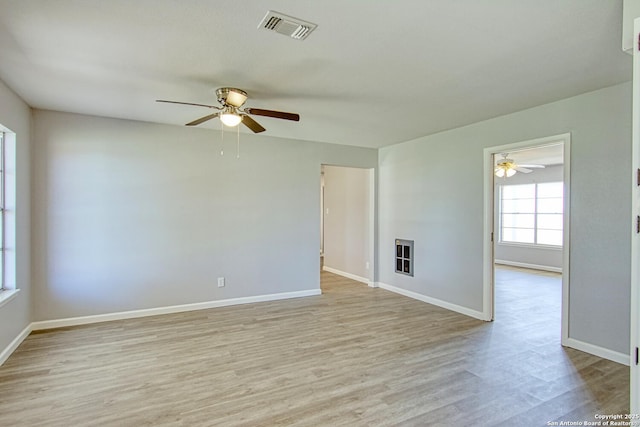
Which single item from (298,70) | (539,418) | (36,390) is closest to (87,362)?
(36,390)

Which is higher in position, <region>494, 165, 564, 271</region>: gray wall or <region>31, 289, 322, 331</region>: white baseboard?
<region>494, 165, 564, 271</region>: gray wall

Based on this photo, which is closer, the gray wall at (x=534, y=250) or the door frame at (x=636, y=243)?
the door frame at (x=636, y=243)

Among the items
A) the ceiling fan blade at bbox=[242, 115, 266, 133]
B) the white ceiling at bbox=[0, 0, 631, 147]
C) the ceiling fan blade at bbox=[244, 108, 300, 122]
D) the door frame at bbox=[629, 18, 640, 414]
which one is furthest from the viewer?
the ceiling fan blade at bbox=[242, 115, 266, 133]

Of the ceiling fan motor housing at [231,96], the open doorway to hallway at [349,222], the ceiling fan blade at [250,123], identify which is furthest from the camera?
the open doorway to hallway at [349,222]

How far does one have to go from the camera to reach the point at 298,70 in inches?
107

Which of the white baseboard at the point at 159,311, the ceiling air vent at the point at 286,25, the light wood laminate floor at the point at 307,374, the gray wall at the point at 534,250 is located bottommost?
the light wood laminate floor at the point at 307,374

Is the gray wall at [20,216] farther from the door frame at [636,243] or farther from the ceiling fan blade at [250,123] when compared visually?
the door frame at [636,243]

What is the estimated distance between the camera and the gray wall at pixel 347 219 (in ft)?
21.0

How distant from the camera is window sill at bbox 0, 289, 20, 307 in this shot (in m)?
2.99

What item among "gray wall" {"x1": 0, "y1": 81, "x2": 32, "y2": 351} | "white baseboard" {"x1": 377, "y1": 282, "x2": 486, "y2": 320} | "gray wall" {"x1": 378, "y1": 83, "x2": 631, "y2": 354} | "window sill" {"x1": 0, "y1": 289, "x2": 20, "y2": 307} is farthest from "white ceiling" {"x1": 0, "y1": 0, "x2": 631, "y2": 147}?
"white baseboard" {"x1": 377, "y1": 282, "x2": 486, "y2": 320}

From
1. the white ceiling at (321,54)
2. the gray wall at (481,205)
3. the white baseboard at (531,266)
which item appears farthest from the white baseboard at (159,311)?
the white baseboard at (531,266)

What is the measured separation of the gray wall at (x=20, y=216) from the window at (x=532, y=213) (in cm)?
970

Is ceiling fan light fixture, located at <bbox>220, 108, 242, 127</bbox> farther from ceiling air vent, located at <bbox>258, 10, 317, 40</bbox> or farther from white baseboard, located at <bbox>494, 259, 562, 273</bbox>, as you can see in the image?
white baseboard, located at <bbox>494, 259, 562, 273</bbox>

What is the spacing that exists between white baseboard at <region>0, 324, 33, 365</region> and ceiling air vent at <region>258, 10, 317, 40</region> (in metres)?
3.59
